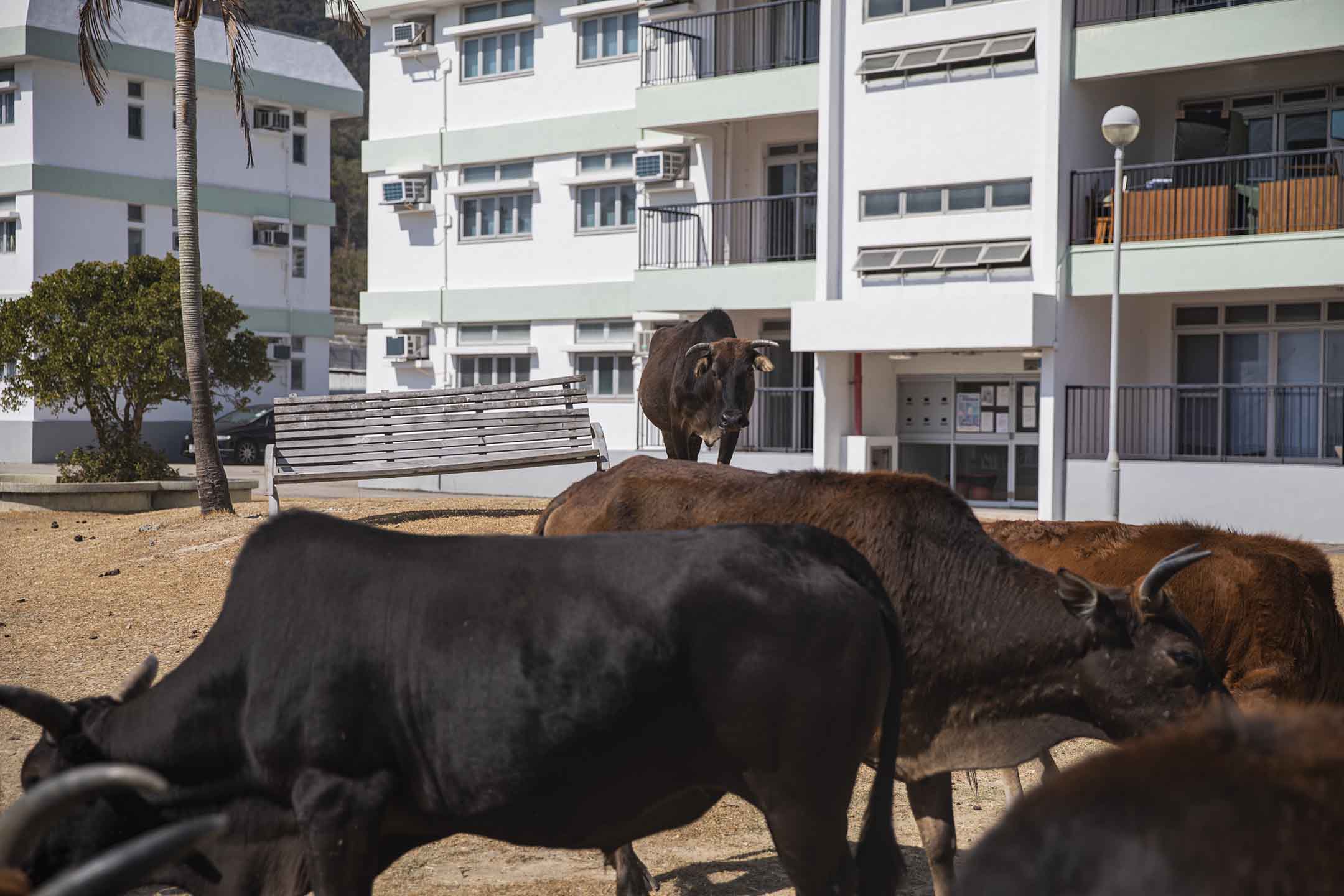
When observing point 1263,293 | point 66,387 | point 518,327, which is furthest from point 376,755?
point 518,327

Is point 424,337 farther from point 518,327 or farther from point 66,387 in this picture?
point 66,387

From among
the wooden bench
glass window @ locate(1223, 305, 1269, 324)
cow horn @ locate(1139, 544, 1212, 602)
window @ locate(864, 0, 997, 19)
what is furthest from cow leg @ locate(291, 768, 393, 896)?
window @ locate(864, 0, 997, 19)

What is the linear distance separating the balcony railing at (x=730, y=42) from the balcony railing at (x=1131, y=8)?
214 inches

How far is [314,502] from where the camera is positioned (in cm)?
2203

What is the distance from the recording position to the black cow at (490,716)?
4.52 metres

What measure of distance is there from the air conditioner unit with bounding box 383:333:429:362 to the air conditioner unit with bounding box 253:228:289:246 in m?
11.4

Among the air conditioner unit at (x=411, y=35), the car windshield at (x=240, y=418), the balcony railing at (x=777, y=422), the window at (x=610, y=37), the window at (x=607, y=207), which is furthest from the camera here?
the car windshield at (x=240, y=418)

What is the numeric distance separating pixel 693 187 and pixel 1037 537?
22967 mm

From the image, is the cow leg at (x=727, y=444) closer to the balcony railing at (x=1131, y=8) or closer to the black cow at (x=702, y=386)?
the black cow at (x=702, y=386)

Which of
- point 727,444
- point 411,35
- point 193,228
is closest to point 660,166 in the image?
point 411,35

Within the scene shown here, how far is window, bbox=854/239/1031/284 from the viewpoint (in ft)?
81.9

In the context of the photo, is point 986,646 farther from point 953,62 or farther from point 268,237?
point 268,237

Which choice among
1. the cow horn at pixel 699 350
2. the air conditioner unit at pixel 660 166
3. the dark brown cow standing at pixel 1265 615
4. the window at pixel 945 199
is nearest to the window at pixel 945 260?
the window at pixel 945 199

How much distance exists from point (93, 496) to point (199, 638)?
10180 millimetres
